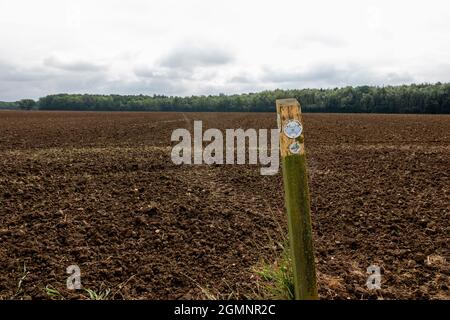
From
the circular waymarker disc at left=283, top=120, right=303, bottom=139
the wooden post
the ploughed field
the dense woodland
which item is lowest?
the ploughed field

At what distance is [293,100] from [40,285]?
3.56m

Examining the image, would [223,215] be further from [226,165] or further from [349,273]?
[226,165]

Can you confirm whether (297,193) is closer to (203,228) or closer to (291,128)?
(291,128)

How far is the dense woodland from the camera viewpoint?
8375 cm

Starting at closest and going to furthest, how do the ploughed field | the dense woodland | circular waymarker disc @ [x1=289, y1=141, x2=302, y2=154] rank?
circular waymarker disc @ [x1=289, y1=141, x2=302, y2=154]
the ploughed field
the dense woodland

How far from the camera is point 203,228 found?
6.52 metres

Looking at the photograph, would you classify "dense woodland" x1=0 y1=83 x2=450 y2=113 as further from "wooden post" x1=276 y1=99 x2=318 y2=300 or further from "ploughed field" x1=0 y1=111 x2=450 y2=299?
"wooden post" x1=276 y1=99 x2=318 y2=300

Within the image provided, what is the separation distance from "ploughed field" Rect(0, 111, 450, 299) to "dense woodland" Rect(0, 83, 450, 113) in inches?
3162

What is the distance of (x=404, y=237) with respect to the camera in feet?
20.0

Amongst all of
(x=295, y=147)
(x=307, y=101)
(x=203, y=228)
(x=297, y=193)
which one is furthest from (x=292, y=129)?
(x=307, y=101)

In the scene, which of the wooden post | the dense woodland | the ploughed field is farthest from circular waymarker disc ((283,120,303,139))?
the dense woodland

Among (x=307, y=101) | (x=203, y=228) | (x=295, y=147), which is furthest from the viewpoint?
(x=307, y=101)

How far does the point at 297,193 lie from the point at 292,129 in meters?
0.51

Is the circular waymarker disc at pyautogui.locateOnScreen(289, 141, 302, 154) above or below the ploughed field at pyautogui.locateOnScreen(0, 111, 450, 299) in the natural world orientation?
above
